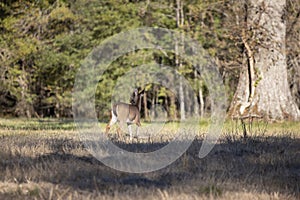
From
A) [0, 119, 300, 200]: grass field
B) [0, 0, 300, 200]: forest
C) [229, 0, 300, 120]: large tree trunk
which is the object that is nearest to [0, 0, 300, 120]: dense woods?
[0, 0, 300, 200]: forest

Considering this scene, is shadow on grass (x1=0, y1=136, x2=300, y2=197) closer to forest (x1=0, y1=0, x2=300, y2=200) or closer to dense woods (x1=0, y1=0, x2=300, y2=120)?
forest (x1=0, y1=0, x2=300, y2=200)

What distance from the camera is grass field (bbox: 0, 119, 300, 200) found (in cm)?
600

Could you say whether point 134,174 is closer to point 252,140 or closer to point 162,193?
point 162,193

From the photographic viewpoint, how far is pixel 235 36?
64.0 feet

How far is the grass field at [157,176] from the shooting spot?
600cm

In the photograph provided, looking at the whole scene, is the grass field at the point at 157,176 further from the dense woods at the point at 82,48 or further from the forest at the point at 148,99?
the dense woods at the point at 82,48

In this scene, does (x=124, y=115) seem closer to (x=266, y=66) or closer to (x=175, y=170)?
(x=175, y=170)

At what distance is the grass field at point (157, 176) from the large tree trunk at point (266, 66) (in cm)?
983

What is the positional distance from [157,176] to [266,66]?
1319 centimetres

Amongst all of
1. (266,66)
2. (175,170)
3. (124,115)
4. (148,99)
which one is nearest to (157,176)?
(175,170)

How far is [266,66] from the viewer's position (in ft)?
64.0

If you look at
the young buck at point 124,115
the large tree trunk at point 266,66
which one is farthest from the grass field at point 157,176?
the large tree trunk at point 266,66

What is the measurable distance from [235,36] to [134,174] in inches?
517

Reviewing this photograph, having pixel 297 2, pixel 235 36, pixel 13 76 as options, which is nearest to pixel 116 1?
pixel 13 76
